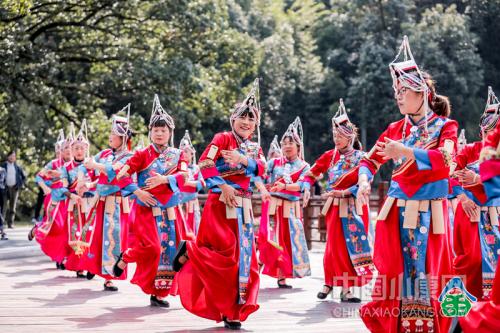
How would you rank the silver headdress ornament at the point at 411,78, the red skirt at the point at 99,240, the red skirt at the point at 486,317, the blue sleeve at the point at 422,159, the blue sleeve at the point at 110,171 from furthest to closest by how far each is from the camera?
the red skirt at the point at 99,240 → the blue sleeve at the point at 110,171 → the silver headdress ornament at the point at 411,78 → the blue sleeve at the point at 422,159 → the red skirt at the point at 486,317

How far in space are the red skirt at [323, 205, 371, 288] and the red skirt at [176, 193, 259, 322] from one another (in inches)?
81.1

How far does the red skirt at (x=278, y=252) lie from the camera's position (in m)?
10.6

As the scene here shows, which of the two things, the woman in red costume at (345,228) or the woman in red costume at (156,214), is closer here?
the woman in red costume at (156,214)

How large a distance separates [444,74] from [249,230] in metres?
32.7

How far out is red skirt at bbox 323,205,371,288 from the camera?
8.96m

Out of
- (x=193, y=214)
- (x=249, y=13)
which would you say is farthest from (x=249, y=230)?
(x=249, y=13)

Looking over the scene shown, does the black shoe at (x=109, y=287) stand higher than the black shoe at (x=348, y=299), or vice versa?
the black shoe at (x=109, y=287)

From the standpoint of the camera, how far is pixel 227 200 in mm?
6953

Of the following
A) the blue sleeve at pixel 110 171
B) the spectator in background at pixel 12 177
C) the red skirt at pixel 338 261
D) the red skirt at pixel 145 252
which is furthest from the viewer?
the spectator in background at pixel 12 177

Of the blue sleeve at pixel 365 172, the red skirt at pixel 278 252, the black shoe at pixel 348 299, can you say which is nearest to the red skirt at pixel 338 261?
the black shoe at pixel 348 299

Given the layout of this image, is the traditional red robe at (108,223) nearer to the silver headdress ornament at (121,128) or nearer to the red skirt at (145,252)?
the silver headdress ornament at (121,128)

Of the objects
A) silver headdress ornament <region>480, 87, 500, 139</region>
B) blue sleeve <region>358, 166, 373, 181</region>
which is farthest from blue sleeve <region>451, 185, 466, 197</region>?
blue sleeve <region>358, 166, 373, 181</region>

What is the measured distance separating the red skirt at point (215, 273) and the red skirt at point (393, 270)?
1513 millimetres

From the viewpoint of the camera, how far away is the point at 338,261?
29.5 ft
